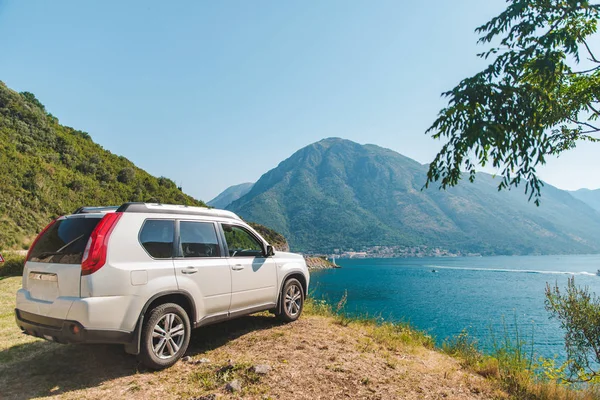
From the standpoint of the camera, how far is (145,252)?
4.36m

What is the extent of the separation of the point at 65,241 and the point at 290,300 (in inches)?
164

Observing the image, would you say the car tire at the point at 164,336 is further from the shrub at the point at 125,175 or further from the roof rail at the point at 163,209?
the shrub at the point at 125,175

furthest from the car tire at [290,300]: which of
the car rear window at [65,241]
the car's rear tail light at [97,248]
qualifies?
the car rear window at [65,241]

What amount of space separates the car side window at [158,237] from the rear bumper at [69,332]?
1042 millimetres

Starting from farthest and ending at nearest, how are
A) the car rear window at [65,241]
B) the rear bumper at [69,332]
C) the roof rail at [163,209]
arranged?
1. the roof rail at [163,209]
2. the car rear window at [65,241]
3. the rear bumper at [69,332]

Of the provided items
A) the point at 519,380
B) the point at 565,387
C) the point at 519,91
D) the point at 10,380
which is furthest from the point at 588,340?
the point at 10,380

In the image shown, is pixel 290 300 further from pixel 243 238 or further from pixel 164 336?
pixel 164 336

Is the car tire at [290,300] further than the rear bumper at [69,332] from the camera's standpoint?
Yes

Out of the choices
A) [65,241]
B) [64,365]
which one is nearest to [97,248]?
[65,241]

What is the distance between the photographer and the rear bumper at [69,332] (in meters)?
3.81

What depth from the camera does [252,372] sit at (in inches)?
173

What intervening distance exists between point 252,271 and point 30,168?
42.7m

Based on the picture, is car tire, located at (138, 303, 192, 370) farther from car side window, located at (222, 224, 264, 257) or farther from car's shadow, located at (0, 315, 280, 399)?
car side window, located at (222, 224, 264, 257)

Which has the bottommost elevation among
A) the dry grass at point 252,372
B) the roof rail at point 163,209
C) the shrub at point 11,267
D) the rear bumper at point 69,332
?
the dry grass at point 252,372
